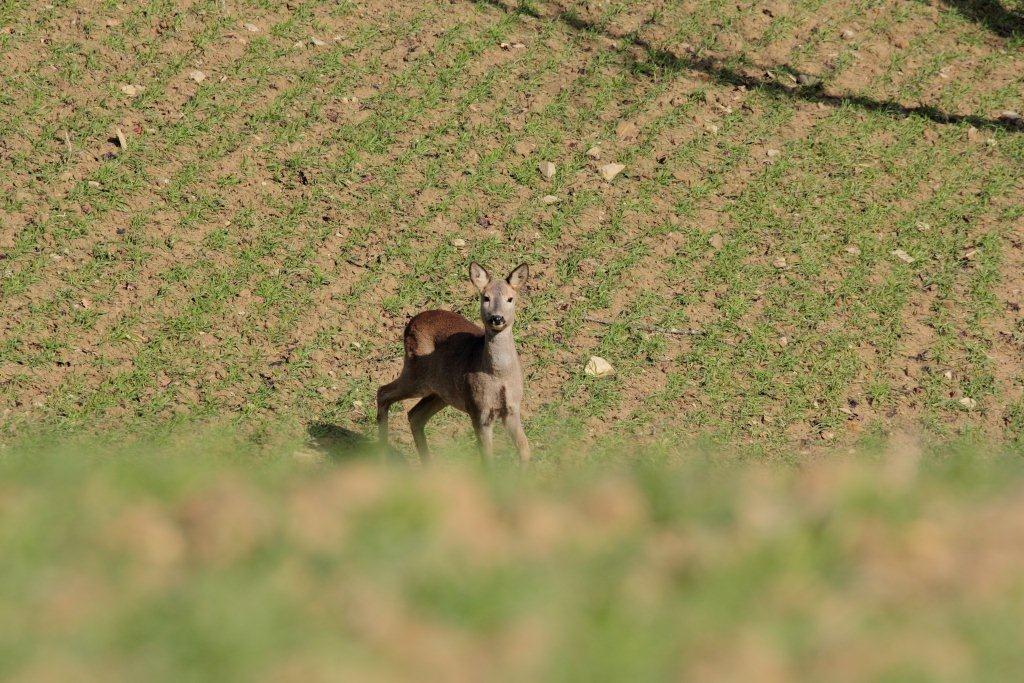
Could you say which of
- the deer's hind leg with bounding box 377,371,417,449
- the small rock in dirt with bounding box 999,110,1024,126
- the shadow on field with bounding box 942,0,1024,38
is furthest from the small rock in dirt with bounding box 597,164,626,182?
the shadow on field with bounding box 942,0,1024,38

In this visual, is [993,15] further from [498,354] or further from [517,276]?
[498,354]

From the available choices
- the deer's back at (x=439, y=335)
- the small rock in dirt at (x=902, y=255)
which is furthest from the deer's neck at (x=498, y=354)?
the small rock in dirt at (x=902, y=255)

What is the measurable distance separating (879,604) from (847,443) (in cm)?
495

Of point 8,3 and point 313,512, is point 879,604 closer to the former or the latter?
point 313,512

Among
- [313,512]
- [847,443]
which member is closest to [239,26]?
[847,443]

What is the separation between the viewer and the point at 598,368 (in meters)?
10.4

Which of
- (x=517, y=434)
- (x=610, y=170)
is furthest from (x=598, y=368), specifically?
(x=610, y=170)

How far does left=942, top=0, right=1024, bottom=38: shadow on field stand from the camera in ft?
51.1

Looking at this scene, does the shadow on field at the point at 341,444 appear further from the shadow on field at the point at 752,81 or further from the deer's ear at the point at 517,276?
the shadow on field at the point at 752,81

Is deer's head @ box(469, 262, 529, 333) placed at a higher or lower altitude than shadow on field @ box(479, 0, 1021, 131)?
higher

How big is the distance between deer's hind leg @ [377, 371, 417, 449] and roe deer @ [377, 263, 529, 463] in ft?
0.03

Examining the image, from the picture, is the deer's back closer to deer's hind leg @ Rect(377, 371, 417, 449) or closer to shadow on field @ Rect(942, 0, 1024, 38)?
deer's hind leg @ Rect(377, 371, 417, 449)

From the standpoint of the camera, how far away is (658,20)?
1506 centimetres

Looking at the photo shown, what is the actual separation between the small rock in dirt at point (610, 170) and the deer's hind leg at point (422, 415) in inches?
172
